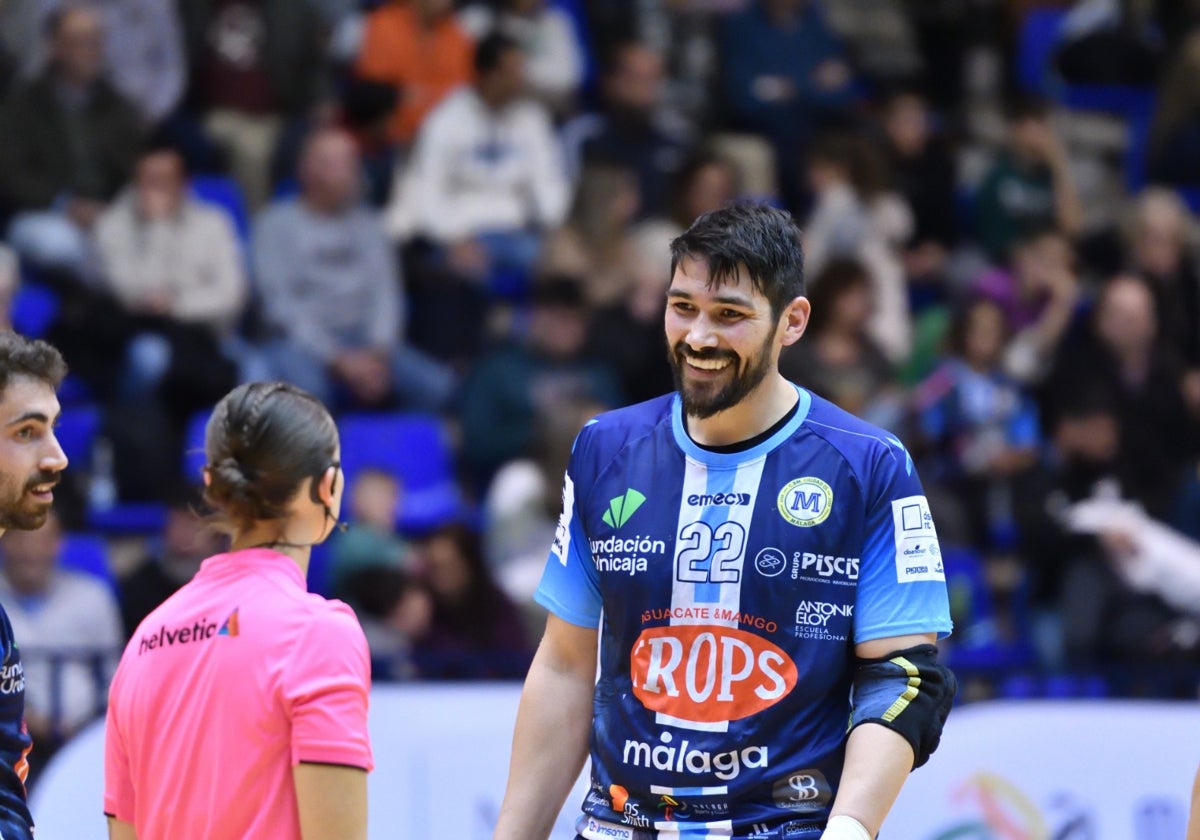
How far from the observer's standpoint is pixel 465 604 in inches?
331

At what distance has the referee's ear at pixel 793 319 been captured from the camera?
381 centimetres

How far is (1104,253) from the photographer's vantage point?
12.5 meters

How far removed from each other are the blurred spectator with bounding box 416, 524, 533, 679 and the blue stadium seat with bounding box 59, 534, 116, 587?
156 cm

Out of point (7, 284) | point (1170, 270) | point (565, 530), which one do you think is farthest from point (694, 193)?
point (565, 530)

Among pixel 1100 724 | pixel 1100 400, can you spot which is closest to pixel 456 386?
pixel 1100 400

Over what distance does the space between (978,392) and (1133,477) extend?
103 cm

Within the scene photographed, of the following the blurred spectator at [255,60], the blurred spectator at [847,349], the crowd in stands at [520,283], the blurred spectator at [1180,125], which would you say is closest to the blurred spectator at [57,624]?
the crowd in stands at [520,283]

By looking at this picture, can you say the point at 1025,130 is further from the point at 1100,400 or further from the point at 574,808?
the point at 574,808

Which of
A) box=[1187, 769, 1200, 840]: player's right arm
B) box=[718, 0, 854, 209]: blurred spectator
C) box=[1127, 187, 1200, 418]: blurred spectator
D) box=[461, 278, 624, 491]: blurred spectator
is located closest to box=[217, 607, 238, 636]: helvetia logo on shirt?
box=[1187, 769, 1200, 840]: player's right arm

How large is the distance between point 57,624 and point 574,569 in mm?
4595

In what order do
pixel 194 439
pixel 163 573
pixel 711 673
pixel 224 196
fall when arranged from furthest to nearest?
1. pixel 224 196
2. pixel 194 439
3. pixel 163 573
4. pixel 711 673

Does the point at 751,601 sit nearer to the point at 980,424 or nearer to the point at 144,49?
the point at 980,424

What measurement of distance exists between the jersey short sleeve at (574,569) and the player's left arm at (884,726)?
63 centimetres

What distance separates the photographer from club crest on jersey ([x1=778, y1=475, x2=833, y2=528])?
12.3 feet
